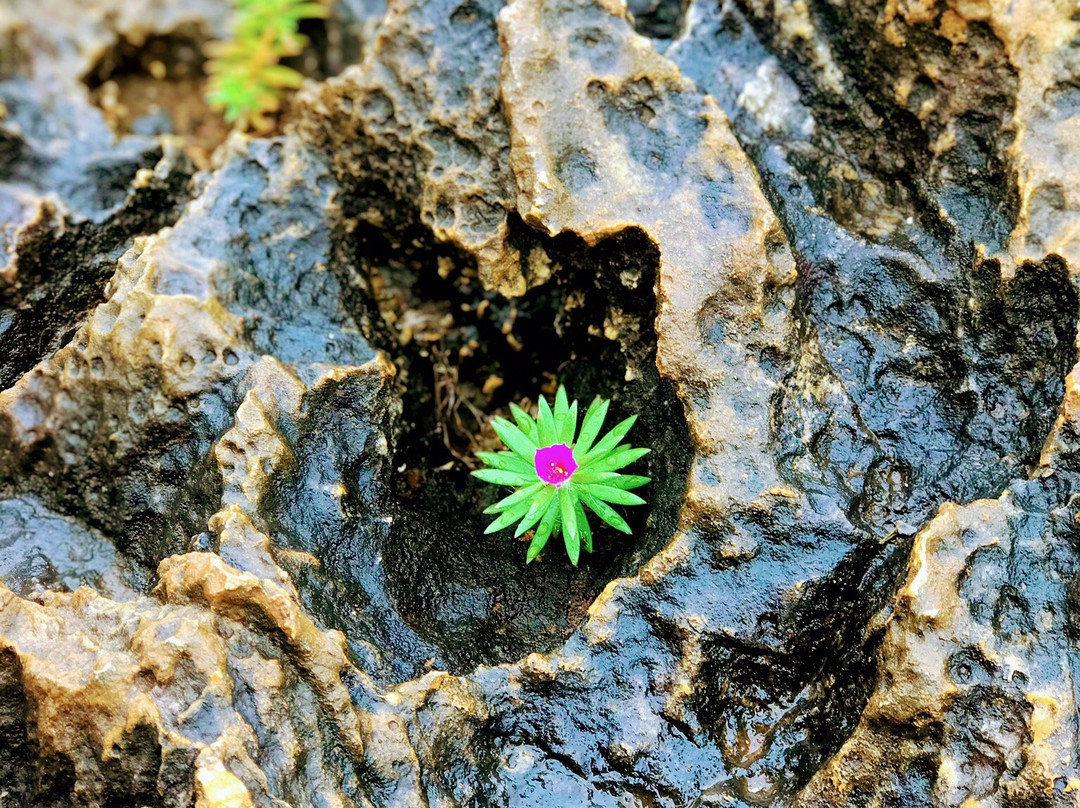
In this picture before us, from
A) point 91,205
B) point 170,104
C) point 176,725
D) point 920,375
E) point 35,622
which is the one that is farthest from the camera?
point 170,104

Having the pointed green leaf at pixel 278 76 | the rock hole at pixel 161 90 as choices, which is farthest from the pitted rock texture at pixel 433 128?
the rock hole at pixel 161 90

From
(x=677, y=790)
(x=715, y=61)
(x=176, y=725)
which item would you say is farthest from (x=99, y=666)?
(x=715, y=61)

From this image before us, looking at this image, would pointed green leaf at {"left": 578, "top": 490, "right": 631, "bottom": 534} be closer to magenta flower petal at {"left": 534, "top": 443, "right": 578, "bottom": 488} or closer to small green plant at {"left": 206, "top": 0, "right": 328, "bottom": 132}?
magenta flower petal at {"left": 534, "top": 443, "right": 578, "bottom": 488}

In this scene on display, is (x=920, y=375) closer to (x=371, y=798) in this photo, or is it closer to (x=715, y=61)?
(x=715, y=61)

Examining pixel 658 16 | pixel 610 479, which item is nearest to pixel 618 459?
pixel 610 479

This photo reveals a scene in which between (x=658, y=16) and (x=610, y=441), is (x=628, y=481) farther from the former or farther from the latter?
(x=658, y=16)
